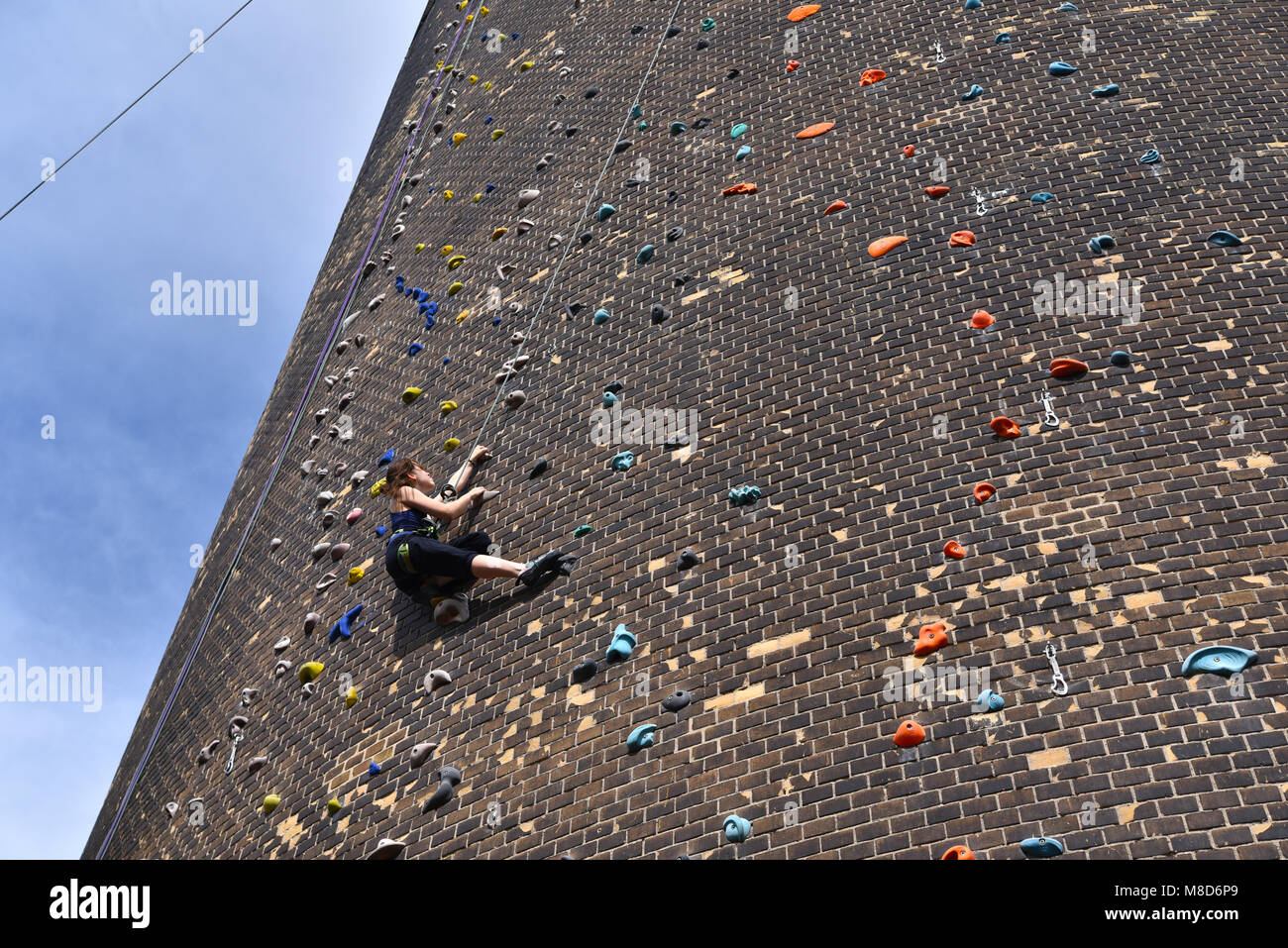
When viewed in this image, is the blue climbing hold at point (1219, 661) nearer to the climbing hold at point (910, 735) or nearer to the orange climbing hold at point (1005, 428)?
the climbing hold at point (910, 735)

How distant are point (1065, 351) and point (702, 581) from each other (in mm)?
2251

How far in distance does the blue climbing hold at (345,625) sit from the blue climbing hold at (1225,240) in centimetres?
544

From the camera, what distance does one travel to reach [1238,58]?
8.49 meters

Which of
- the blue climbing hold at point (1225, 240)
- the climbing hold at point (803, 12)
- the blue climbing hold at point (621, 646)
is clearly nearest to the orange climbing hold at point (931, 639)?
the blue climbing hold at point (621, 646)

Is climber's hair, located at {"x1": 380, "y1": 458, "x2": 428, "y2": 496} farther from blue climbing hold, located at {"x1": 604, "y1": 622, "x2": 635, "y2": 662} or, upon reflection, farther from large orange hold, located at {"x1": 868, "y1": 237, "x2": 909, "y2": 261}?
large orange hold, located at {"x1": 868, "y1": 237, "x2": 909, "y2": 261}

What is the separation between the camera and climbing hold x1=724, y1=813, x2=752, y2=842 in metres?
5.56

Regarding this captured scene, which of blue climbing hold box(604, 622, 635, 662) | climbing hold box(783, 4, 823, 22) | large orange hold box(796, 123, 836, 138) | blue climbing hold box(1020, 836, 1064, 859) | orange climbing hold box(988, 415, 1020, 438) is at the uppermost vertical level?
climbing hold box(783, 4, 823, 22)

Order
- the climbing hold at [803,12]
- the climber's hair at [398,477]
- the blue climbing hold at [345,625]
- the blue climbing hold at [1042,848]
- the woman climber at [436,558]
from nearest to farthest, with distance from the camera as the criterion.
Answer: the blue climbing hold at [1042,848]
the woman climber at [436,558]
the climber's hair at [398,477]
the blue climbing hold at [345,625]
the climbing hold at [803,12]

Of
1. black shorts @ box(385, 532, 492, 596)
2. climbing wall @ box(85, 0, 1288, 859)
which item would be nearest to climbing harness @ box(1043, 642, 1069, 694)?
climbing wall @ box(85, 0, 1288, 859)

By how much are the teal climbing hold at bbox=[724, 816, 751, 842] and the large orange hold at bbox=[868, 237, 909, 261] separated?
372 centimetres

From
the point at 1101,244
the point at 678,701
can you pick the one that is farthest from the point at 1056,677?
the point at 1101,244

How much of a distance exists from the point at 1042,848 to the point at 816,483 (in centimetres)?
239

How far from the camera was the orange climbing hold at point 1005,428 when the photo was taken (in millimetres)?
6633
